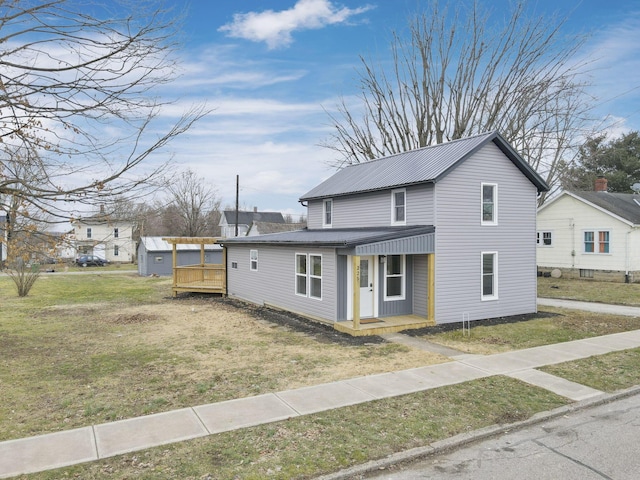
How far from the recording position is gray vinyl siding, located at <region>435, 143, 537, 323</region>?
13.7 metres

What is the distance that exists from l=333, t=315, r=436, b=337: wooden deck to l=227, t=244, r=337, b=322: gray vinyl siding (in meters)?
0.86

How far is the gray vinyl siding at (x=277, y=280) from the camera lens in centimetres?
1366

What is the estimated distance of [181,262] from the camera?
3519 centimetres

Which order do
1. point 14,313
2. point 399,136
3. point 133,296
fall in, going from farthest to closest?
1. point 399,136
2. point 133,296
3. point 14,313

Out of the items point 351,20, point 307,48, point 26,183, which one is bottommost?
point 26,183

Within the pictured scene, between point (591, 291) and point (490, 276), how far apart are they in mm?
10255

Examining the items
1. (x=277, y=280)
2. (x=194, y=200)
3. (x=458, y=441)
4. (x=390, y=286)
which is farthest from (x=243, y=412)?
(x=194, y=200)

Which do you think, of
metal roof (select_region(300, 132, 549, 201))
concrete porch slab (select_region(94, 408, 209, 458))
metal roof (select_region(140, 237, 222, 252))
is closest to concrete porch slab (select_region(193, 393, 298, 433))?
concrete porch slab (select_region(94, 408, 209, 458))

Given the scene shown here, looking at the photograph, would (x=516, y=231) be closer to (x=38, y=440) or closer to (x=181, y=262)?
(x=38, y=440)

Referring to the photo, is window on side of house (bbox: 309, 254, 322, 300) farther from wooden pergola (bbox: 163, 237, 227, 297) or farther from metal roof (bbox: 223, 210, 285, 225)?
metal roof (bbox: 223, 210, 285, 225)

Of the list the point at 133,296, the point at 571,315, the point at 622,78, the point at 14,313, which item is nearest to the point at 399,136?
the point at 622,78

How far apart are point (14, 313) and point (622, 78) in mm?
28533

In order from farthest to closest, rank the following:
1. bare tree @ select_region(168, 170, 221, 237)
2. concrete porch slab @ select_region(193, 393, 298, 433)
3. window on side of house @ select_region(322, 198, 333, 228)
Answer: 1. bare tree @ select_region(168, 170, 221, 237)
2. window on side of house @ select_region(322, 198, 333, 228)
3. concrete porch slab @ select_region(193, 393, 298, 433)

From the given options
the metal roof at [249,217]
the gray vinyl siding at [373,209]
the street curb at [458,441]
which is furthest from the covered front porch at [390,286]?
the metal roof at [249,217]
